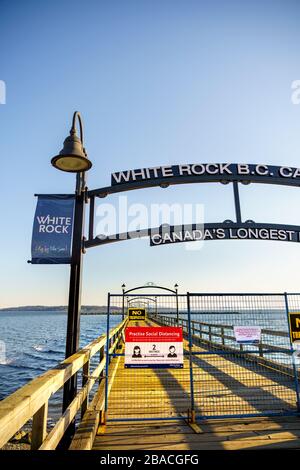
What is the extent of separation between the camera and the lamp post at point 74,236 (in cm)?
576

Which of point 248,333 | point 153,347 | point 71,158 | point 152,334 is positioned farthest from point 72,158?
point 248,333

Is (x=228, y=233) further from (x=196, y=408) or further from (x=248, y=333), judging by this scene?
(x=196, y=408)

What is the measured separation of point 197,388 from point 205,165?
19.3 ft

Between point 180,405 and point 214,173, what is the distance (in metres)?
5.70

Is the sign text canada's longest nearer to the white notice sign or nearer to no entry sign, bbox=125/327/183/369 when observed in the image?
no entry sign, bbox=125/327/183/369

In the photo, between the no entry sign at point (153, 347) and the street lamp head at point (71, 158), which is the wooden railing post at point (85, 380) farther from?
the street lamp head at point (71, 158)

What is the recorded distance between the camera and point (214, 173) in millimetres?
8125

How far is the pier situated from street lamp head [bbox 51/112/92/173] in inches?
136

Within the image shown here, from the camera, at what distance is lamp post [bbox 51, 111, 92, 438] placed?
576cm

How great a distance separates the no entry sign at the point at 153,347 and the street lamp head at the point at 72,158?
11.3ft

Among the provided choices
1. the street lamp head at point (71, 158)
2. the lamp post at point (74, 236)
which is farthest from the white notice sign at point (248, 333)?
the street lamp head at point (71, 158)

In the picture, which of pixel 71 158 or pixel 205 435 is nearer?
pixel 205 435

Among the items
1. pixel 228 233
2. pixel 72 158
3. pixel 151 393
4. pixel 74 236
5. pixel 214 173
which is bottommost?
pixel 151 393
